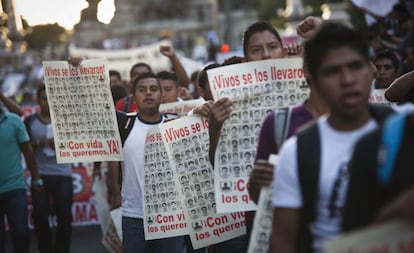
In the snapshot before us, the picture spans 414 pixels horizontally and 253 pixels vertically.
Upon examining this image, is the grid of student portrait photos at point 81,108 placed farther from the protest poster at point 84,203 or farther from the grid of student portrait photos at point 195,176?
the protest poster at point 84,203

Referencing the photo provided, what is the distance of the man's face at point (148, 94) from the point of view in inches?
287

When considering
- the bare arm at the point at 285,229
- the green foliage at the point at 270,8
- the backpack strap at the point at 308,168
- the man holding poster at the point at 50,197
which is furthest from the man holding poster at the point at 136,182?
the green foliage at the point at 270,8

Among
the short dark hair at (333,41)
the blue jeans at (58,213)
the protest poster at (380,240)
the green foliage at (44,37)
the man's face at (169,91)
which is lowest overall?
the blue jeans at (58,213)

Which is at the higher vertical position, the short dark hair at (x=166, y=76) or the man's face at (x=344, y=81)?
the man's face at (x=344, y=81)

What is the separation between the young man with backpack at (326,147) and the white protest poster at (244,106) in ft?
5.35

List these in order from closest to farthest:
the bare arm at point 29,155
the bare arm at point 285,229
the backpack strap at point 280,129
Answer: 1. the bare arm at point 285,229
2. the backpack strap at point 280,129
3. the bare arm at point 29,155

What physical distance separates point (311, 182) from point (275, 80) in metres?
1.93

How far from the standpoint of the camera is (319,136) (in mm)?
3438

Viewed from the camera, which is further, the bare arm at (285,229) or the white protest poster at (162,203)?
the white protest poster at (162,203)

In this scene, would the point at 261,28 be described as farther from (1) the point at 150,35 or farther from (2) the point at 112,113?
(1) the point at 150,35

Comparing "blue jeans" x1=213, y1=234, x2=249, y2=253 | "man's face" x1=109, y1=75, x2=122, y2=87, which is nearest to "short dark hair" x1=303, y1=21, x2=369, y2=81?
"blue jeans" x1=213, y1=234, x2=249, y2=253

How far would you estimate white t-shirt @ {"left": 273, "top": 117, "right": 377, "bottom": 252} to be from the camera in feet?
11.0

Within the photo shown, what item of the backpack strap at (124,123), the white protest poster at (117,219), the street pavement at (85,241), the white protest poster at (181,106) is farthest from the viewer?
the street pavement at (85,241)

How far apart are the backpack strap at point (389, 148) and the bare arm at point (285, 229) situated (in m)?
0.57
